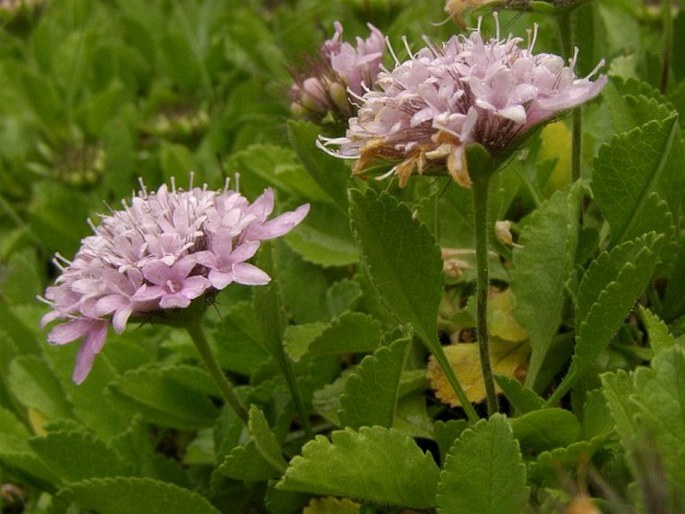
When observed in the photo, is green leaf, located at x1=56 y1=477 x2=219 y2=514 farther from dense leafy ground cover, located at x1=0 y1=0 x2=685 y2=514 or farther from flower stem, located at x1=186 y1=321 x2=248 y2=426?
flower stem, located at x1=186 y1=321 x2=248 y2=426

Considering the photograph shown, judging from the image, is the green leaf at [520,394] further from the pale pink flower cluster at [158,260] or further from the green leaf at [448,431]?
the pale pink flower cluster at [158,260]

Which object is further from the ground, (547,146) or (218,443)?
(547,146)

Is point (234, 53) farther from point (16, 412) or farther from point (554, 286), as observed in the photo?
point (554, 286)

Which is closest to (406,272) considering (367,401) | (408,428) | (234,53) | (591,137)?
(367,401)

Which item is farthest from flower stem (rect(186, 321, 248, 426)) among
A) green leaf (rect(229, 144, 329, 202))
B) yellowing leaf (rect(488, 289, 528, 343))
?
green leaf (rect(229, 144, 329, 202))

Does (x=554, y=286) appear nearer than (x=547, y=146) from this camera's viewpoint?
Yes

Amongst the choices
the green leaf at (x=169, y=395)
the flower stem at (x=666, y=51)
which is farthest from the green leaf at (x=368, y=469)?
the flower stem at (x=666, y=51)

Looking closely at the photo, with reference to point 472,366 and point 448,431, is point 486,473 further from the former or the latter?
point 472,366
